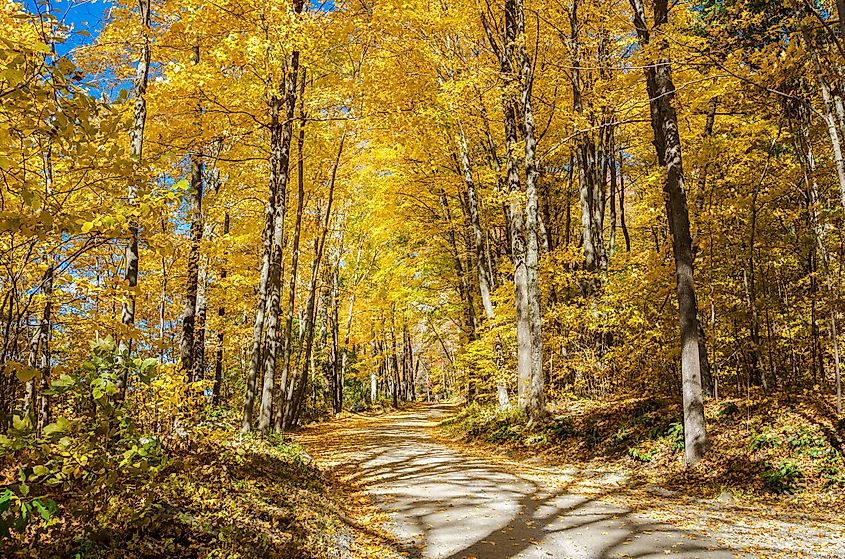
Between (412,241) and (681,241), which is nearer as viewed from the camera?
(681,241)

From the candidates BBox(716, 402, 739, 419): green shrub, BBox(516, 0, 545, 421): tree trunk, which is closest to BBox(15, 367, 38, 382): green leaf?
BBox(716, 402, 739, 419): green shrub

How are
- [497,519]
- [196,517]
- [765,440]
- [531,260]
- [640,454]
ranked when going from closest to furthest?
1. [196,517]
2. [497,519]
3. [765,440]
4. [640,454]
5. [531,260]

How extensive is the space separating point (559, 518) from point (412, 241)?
15697 mm


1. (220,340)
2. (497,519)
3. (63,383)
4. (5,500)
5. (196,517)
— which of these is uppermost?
(220,340)

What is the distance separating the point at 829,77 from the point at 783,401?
5.60 m

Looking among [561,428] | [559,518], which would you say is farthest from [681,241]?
[559,518]

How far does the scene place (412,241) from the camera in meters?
21.2

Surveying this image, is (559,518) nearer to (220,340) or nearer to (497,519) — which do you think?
(497,519)

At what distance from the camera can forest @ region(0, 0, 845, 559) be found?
364 centimetres

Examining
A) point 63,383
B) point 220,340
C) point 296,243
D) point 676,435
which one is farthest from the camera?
point 220,340

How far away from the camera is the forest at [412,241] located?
11.9 ft

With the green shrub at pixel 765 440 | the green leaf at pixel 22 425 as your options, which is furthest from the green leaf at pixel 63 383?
the green shrub at pixel 765 440

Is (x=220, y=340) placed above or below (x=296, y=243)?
below

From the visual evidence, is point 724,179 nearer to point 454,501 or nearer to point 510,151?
point 510,151
